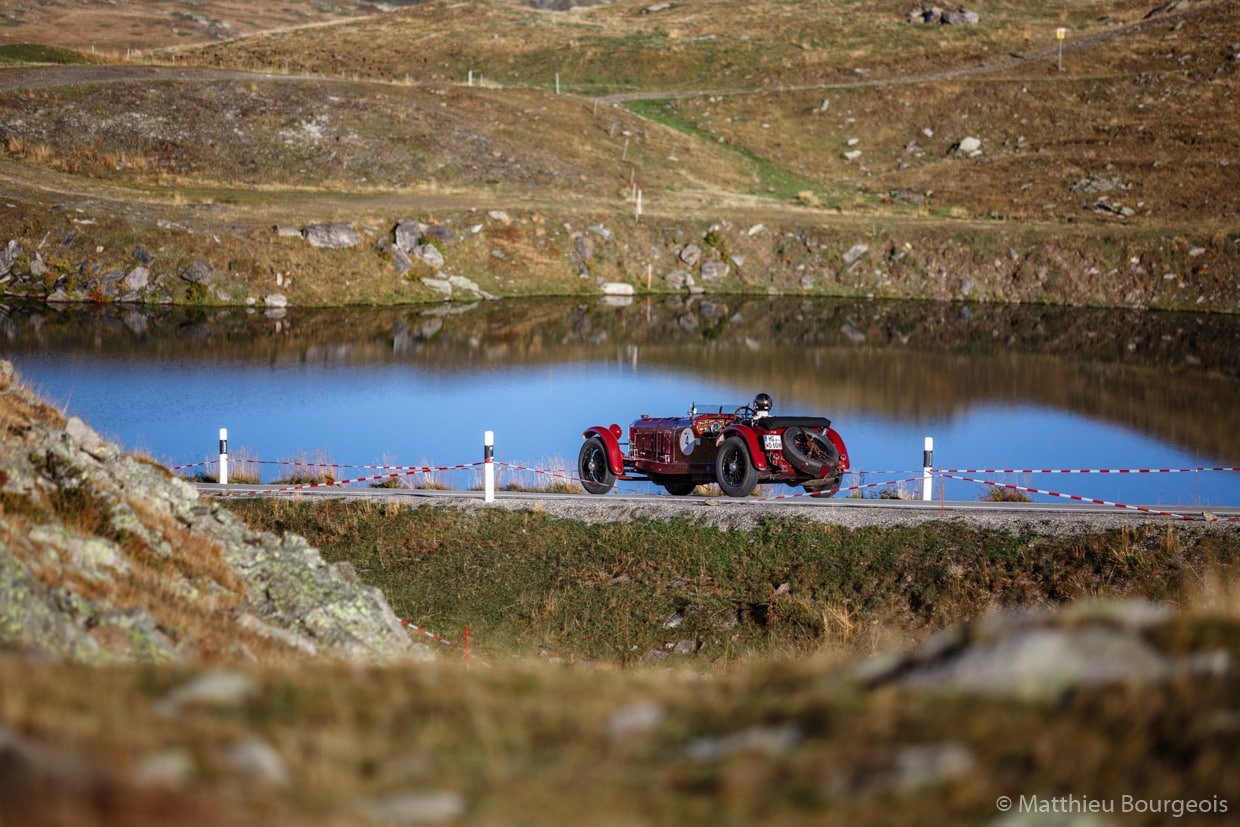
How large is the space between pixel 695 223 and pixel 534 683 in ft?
211

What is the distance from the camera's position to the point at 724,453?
25328mm

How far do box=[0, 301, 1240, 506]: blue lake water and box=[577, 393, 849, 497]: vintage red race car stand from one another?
113 inches

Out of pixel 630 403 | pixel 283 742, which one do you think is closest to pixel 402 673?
pixel 283 742

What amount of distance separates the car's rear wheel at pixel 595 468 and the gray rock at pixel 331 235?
39.1 metres

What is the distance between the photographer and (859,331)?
194ft

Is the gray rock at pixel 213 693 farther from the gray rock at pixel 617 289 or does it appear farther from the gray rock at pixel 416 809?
the gray rock at pixel 617 289

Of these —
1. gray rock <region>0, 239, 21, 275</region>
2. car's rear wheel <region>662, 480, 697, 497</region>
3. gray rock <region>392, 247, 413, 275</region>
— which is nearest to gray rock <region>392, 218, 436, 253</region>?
gray rock <region>392, 247, 413, 275</region>

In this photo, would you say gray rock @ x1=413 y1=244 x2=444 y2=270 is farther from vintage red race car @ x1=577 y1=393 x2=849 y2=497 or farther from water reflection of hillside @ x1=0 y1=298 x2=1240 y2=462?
vintage red race car @ x1=577 y1=393 x2=849 y2=497

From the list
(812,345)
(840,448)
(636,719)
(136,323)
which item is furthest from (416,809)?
(136,323)

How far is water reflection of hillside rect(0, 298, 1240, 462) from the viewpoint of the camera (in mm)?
44625

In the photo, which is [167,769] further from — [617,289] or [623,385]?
[617,289]

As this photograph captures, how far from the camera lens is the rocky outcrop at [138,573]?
10883 millimetres

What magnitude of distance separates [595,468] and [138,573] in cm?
1487

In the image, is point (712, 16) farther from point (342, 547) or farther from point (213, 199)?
point (342, 547)
